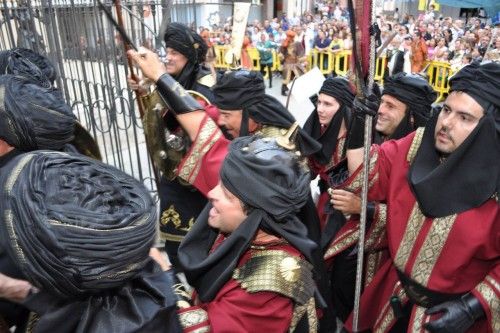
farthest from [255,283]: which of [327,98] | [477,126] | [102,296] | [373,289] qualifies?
[327,98]

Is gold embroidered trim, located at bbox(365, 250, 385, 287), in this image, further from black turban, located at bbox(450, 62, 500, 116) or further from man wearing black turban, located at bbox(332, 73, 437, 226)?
black turban, located at bbox(450, 62, 500, 116)

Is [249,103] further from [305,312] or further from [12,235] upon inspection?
[12,235]

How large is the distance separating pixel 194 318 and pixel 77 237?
27.0 inches

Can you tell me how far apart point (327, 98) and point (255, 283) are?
2.15 m

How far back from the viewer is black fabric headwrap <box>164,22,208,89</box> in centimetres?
348

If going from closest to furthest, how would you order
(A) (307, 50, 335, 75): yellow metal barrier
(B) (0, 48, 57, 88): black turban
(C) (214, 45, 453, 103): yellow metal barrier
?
1. (B) (0, 48, 57, 88): black turban
2. (C) (214, 45, 453, 103): yellow metal barrier
3. (A) (307, 50, 335, 75): yellow metal barrier

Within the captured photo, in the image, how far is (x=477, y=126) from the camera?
1.96 metres

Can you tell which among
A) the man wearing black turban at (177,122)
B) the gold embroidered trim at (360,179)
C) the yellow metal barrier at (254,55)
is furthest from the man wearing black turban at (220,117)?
the yellow metal barrier at (254,55)

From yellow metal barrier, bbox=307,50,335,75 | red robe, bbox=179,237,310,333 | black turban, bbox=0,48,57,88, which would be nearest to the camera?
red robe, bbox=179,237,310,333

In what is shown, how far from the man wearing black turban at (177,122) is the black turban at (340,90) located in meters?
0.93

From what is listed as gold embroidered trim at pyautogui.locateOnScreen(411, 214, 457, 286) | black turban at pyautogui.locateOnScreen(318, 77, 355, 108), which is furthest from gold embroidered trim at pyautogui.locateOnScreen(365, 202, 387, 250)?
black turban at pyautogui.locateOnScreen(318, 77, 355, 108)

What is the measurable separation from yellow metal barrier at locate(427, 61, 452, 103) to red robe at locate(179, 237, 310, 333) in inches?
416

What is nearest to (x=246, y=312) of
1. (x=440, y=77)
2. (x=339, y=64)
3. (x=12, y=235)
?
(x=12, y=235)

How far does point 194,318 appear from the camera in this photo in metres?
1.57
